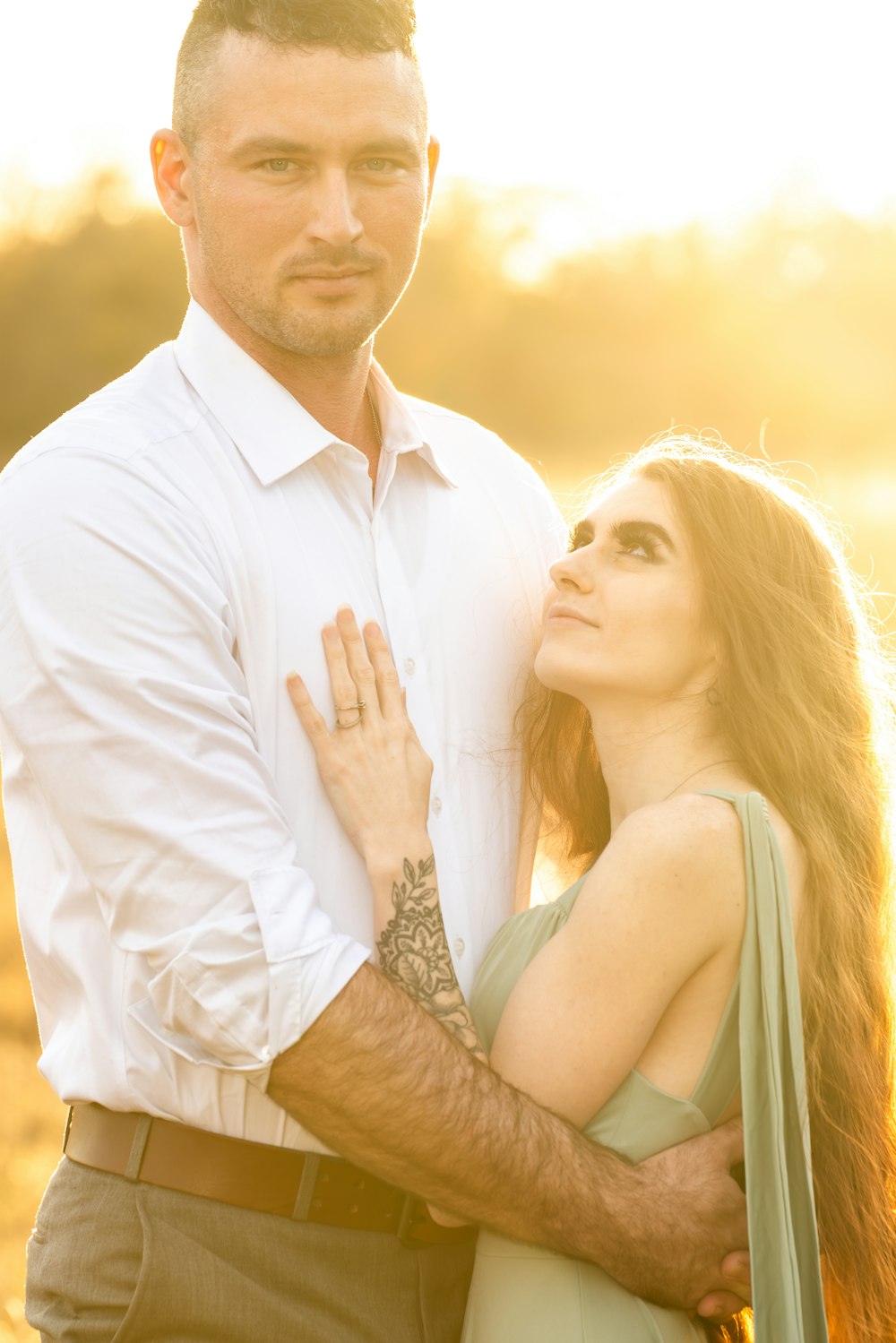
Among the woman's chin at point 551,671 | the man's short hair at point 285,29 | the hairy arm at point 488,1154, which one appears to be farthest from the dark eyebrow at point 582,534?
the hairy arm at point 488,1154

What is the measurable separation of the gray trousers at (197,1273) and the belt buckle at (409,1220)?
0.05 feet

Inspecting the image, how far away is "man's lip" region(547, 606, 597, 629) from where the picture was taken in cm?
266

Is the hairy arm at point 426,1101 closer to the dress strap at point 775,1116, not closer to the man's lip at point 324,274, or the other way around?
the dress strap at point 775,1116

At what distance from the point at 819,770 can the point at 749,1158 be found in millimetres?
654

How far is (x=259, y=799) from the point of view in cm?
210

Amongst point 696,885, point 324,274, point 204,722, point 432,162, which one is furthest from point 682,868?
point 432,162

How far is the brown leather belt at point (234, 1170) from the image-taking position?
2188mm

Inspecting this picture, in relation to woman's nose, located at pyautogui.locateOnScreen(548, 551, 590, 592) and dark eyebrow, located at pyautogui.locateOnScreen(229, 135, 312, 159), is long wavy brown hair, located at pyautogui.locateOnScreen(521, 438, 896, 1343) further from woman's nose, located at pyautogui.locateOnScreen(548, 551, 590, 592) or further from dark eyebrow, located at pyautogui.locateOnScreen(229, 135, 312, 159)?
dark eyebrow, located at pyautogui.locateOnScreen(229, 135, 312, 159)

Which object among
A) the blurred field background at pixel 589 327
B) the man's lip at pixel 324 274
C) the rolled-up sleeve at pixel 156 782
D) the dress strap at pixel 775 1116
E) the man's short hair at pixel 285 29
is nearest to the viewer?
the rolled-up sleeve at pixel 156 782

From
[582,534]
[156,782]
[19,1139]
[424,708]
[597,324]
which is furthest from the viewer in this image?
[597,324]

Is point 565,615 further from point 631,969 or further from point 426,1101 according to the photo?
point 426,1101

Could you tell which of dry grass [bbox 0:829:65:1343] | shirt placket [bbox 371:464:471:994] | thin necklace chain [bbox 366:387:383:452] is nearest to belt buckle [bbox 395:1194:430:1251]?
shirt placket [bbox 371:464:471:994]

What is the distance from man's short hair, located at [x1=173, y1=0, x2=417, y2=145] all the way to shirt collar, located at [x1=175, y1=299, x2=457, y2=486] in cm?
32

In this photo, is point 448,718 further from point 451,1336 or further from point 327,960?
point 451,1336
